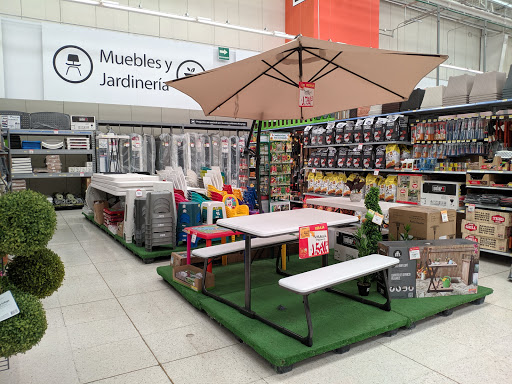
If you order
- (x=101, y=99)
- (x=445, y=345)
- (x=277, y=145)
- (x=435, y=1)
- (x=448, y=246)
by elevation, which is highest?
(x=435, y=1)

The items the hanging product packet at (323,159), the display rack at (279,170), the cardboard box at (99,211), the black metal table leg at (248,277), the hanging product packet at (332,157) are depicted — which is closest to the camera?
the black metal table leg at (248,277)

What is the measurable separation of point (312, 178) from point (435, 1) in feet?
21.0

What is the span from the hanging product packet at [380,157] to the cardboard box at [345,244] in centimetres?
217

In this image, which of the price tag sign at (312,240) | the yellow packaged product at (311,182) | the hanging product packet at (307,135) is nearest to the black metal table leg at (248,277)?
the price tag sign at (312,240)

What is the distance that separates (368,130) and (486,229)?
2583 millimetres

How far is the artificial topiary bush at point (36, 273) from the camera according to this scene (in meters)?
1.62

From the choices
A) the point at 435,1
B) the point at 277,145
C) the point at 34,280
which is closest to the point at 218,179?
the point at 277,145

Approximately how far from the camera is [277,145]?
659 cm

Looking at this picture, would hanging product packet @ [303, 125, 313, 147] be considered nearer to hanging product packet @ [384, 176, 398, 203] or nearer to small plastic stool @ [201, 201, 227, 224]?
hanging product packet @ [384, 176, 398, 203]

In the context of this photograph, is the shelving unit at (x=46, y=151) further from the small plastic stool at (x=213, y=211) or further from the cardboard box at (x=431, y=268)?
the cardboard box at (x=431, y=268)

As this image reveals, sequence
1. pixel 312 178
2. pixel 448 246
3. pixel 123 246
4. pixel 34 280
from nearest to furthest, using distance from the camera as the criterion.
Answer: pixel 34 280 → pixel 448 246 → pixel 123 246 → pixel 312 178

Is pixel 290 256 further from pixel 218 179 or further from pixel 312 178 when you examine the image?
pixel 312 178

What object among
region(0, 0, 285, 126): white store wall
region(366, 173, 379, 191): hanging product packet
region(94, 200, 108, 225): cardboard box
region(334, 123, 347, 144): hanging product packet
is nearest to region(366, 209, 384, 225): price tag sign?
region(366, 173, 379, 191): hanging product packet

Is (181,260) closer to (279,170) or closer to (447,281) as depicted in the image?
(447,281)
